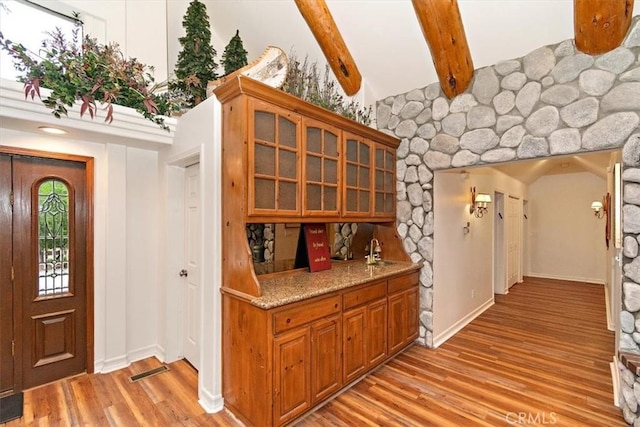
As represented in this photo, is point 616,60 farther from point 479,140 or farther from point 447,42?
point 447,42

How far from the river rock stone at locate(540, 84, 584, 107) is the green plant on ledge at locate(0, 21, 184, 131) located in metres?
3.52

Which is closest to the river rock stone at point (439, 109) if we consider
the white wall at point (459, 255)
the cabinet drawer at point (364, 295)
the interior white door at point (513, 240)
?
the white wall at point (459, 255)

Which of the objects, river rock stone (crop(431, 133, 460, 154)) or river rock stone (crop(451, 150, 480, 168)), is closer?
river rock stone (crop(451, 150, 480, 168))

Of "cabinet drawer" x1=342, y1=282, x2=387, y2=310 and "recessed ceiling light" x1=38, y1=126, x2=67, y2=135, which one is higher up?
"recessed ceiling light" x1=38, y1=126, x2=67, y2=135

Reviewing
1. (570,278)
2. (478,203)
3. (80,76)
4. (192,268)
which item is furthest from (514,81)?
(570,278)

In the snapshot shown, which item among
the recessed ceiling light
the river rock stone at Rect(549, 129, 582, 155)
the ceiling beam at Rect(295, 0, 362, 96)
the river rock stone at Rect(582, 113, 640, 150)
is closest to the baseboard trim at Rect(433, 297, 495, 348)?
the river rock stone at Rect(549, 129, 582, 155)

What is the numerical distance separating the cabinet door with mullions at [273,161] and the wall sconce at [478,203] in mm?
3149

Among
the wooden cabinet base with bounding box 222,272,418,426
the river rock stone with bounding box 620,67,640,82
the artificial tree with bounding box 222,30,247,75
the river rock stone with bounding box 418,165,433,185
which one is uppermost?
the artificial tree with bounding box 222,30,247,75

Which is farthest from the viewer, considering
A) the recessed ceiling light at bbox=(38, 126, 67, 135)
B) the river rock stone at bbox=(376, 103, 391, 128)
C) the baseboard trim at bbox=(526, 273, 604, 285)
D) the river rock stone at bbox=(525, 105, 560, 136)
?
the baseboard trim at bbox=(526, 273, 604, 285)

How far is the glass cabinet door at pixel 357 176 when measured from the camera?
299cm

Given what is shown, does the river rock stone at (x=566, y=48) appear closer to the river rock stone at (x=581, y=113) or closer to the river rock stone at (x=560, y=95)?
the river rock stone at (x=560, y=95)

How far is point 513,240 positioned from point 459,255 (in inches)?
139

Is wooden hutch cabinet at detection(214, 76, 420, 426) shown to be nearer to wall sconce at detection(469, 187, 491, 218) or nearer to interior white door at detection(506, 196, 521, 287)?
wall sconce at detection(469, 187, 491, 218)

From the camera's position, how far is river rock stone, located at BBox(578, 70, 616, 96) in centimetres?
242
